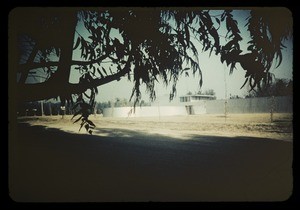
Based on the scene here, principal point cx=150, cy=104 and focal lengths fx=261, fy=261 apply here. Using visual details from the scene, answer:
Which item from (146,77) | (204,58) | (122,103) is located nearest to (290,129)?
(204,58)

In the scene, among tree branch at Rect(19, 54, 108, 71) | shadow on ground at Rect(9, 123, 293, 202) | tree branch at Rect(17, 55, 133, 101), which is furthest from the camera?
shadow on ground at Rect(9, 123, 293, 202)

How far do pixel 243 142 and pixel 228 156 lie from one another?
0.20 meters

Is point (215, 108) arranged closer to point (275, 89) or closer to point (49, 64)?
point (275, 89)

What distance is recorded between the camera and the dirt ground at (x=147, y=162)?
2.44 m

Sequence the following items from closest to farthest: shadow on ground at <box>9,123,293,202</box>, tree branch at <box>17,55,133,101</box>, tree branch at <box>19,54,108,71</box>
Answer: tree branch at <box>17,55,133,101</box> < tree branch at <box>19,54,108,71</box> < shadow on ground at <box>9,123,293,202</box>

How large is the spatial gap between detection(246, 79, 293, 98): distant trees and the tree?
9 cm

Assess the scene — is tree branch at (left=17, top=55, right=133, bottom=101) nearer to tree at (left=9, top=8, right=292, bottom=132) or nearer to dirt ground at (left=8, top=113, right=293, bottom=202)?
tree at (left=9, top=8, right=292, bottom=132)

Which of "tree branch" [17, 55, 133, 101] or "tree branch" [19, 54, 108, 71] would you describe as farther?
"tree branch" [19, 54, 108, 71]

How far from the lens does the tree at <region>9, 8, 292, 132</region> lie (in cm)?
232

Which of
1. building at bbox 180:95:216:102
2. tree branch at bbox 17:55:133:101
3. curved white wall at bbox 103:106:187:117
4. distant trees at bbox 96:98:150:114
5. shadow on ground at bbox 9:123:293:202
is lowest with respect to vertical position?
shadow on ground at bbox 9:123:293:202

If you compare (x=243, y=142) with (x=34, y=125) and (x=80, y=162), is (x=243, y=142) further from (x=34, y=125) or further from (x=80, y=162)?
(x=34, y=125)

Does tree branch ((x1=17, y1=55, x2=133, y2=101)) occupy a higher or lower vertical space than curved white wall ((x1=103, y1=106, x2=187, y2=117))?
higher

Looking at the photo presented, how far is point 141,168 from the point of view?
246cm

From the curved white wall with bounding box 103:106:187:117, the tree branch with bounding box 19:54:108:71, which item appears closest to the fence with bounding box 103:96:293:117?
the curved white wall with bounding box 103:106:187:117
